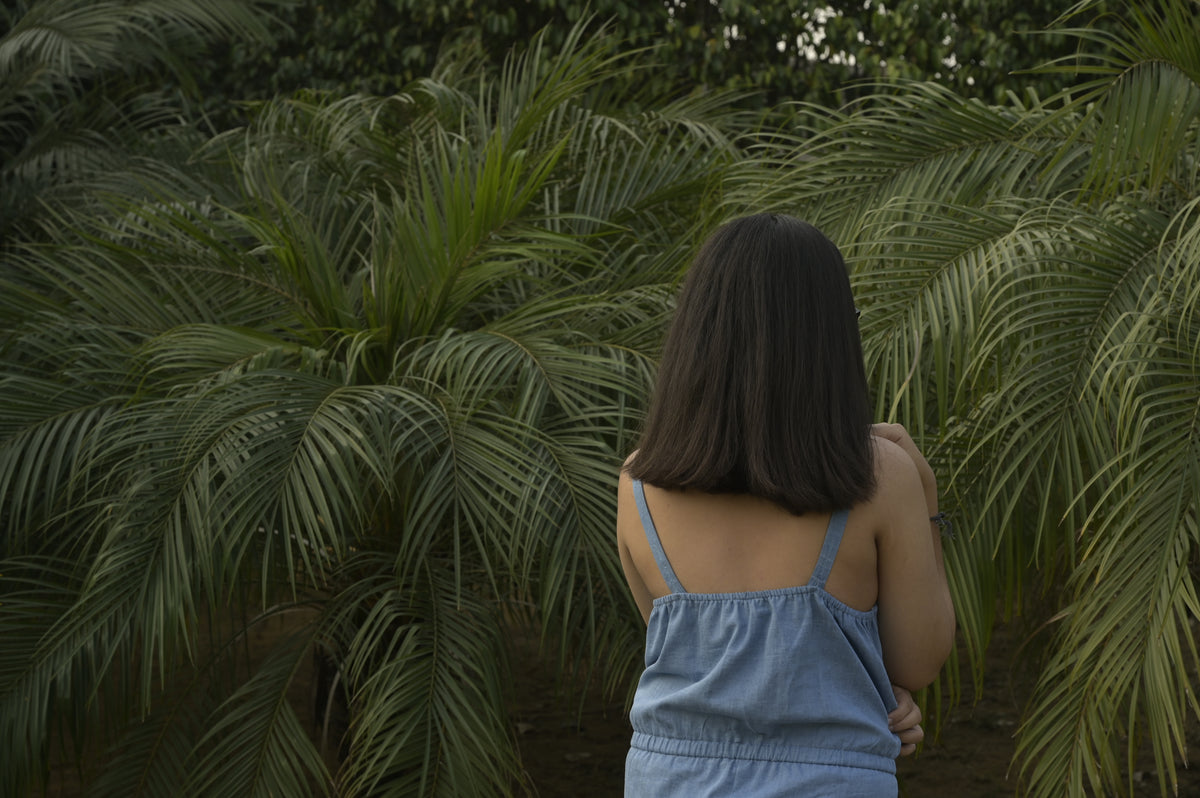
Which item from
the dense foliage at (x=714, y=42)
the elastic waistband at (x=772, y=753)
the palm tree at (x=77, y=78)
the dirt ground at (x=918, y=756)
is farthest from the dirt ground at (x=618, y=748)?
the dense foliage at (x=714, y=42)

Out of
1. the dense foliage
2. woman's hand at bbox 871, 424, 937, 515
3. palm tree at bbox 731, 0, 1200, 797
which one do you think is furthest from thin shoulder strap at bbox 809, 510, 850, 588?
the dense foliage

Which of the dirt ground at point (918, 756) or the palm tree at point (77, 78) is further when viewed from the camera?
the palm tree at point (77, 78)

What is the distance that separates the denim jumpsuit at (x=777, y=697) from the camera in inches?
58.1

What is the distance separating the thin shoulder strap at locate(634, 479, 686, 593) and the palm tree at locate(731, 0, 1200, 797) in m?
1.24

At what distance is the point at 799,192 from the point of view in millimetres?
3646

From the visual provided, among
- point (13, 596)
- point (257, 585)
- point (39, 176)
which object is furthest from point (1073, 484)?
point (39, 176)

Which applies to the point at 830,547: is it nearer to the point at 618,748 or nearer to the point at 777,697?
the point at 777,697

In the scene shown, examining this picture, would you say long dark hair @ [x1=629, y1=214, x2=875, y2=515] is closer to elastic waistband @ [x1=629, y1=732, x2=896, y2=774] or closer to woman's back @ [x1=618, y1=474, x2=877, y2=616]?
woman's back @ [x1=618, y1=474, x2=877, y2=616]

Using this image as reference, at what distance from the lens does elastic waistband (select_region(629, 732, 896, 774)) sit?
1480 mm

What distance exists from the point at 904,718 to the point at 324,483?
1.81 metres

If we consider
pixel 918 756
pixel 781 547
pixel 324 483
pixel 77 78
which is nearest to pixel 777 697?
pixel 781 547

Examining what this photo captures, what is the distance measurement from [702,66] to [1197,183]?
340 centimetres

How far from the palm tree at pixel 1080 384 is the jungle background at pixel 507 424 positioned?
1 centimetres

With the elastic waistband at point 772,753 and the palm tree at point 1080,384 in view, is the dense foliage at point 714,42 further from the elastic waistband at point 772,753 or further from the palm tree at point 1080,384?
the elastic waistband at point 772,753
